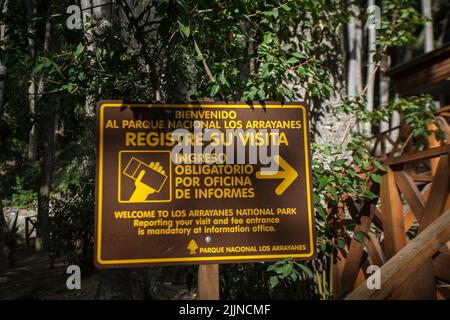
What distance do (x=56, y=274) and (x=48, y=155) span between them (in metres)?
5.93

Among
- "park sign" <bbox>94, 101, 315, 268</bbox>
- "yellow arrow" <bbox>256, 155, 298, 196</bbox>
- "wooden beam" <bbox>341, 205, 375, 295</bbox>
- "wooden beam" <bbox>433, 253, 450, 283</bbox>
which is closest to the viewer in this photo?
"park sign" <bbox>94, 101, 315, 268</bbox>

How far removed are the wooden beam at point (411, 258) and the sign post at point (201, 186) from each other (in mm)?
568

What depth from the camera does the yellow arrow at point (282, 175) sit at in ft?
9.59

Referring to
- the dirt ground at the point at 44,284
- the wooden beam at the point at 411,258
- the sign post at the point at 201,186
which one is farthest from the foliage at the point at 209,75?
the dirt ground at the point at 44,284

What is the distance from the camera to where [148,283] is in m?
5.49

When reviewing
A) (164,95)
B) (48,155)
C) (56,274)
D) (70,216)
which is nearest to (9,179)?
(48,155)

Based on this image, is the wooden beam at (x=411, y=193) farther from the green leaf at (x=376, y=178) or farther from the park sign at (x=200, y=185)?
the park sign at (x=200, y=185)

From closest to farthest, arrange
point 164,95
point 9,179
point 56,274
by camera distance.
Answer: point 164,95, point 56,274, point 9,179

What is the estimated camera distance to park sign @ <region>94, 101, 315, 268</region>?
9.01 feet

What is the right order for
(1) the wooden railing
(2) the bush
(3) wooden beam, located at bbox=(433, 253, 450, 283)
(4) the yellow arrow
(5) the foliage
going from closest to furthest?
(4) the yellow arrow → (1) the wooden railing → (3) wooden beam, located at bbox=(433, 253, 450, 283) → (5) the foliage → (2) the bush

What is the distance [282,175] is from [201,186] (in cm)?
58

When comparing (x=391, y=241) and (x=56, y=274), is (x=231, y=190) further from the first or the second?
(x=56, y=274)

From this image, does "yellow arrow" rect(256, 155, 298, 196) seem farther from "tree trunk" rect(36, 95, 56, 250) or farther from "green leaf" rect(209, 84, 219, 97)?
"tree trunk" rect(36, 95, 56, 250)

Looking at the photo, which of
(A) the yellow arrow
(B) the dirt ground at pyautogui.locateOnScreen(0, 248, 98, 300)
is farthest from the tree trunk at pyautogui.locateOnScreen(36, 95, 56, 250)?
(A) the yellow arrow
